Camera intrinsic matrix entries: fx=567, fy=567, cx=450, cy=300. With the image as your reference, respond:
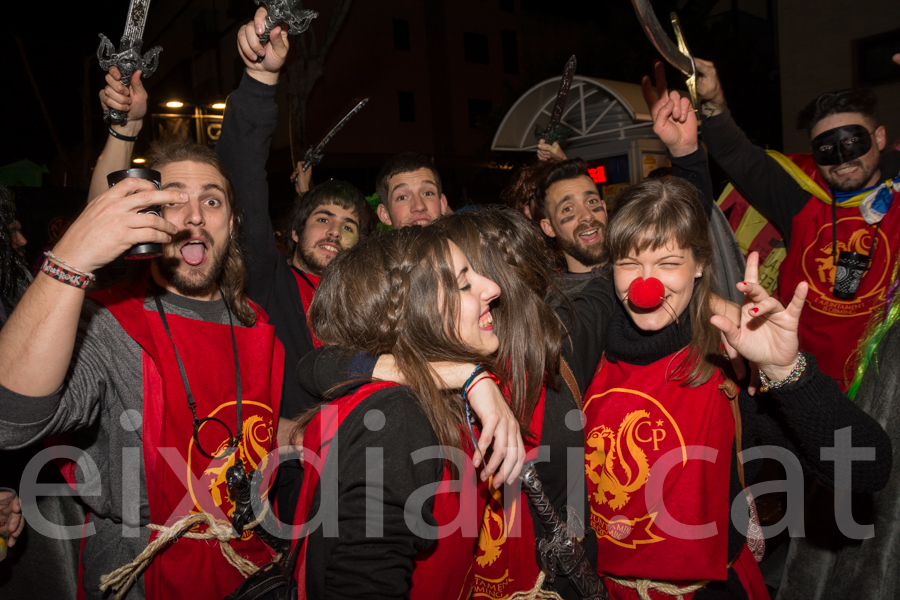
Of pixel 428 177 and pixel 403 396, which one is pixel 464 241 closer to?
pixel 403 396

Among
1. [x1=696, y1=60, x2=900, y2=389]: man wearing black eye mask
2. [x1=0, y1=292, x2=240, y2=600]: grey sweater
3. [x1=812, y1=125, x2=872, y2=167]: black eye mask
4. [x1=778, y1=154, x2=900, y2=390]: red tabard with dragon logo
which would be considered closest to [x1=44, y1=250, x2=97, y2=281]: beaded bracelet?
[x1=0, y1=292, x2=240, y2=600]: grey sweater

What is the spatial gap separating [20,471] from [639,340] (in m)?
2.39

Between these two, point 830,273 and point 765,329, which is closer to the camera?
point 765,329

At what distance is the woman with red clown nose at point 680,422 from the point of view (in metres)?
1.73

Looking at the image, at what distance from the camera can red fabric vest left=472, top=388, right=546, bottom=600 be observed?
1.84 meters

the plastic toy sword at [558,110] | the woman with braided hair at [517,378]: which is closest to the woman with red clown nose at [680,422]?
the woman with braided hair at [517,378]

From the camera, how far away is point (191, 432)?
2.10 m

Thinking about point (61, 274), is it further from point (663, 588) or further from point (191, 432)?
point (663, 588)

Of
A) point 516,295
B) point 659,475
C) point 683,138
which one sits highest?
point 683,138

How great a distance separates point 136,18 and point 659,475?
243 cm

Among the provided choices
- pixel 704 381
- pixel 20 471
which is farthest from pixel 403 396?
pixel 20 471

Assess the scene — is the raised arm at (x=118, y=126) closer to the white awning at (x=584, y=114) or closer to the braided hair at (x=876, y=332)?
the braided hair at (x=876, y=332)

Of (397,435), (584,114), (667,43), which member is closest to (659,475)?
(397,435)

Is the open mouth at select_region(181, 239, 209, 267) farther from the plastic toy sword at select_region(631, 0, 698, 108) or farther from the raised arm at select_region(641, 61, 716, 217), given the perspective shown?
the raised arm at select_region(641, 61, 716, 217)
